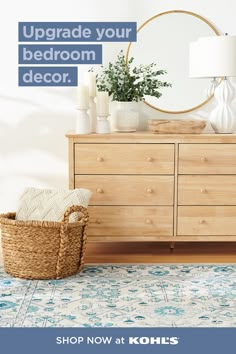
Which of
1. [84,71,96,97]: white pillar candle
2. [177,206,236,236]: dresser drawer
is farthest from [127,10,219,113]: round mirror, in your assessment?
[177,206,236,236]: dresser drawer

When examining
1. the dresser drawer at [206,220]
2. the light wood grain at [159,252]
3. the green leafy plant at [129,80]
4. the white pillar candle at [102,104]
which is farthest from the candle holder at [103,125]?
the light wood grain at [159,252]

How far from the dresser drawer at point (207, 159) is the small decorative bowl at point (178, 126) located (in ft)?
0.39

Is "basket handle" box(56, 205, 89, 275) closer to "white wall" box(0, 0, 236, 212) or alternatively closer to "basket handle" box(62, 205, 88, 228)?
"basket handle" box(62, 205, 88, 228)

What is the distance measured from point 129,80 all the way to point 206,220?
3.28 ft

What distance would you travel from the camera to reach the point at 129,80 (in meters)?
4.28

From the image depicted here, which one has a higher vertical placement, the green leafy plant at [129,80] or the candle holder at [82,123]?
the green leafy plant at [129,80]

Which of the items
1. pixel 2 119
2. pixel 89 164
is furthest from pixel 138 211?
pixel 2 119

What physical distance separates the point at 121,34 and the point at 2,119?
3.13ft

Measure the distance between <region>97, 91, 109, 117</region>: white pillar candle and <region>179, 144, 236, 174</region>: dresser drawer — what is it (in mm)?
504

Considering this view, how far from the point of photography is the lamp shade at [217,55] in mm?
4023

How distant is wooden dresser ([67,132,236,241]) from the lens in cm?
403

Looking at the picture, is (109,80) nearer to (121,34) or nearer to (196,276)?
(121,34)

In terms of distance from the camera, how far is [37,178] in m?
4.52

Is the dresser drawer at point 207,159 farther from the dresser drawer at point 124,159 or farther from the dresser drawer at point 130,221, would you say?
the dresser drawer at point 130,221
